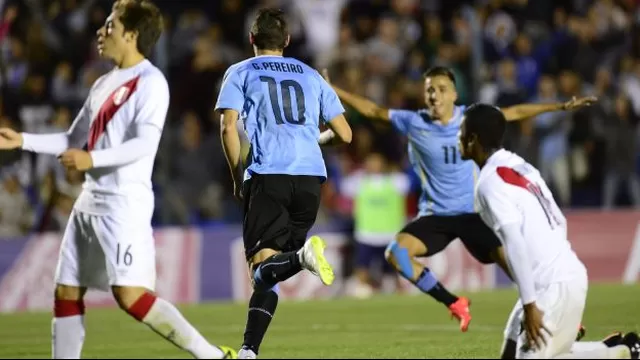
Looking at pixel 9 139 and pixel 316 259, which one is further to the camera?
pixel 316 259

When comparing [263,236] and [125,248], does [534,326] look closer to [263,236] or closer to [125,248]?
[125,248]

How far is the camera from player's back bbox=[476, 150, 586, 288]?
305 inches

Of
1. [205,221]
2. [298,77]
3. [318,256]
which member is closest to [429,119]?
[298,77]

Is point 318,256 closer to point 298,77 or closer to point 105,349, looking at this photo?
point 298,77

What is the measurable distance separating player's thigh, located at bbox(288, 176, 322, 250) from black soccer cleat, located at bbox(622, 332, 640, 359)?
7.90ft

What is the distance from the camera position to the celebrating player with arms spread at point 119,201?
7.80 m

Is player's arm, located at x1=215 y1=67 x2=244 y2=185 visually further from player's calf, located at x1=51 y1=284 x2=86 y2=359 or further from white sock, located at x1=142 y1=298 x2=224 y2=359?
player's calf, located at x1=51 y1=284 x2=86 y2=359

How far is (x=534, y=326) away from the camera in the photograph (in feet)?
25.1

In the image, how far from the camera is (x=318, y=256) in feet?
29.0

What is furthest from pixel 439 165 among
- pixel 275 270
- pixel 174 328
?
pixel 174 328

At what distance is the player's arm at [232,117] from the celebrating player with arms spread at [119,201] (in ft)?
4.48

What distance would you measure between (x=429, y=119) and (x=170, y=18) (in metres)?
8.97

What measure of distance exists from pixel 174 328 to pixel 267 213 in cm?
172

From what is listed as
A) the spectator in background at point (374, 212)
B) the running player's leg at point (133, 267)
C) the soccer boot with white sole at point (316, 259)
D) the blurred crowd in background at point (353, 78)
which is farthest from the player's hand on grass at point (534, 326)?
the spectator in background at point (374, 212)
